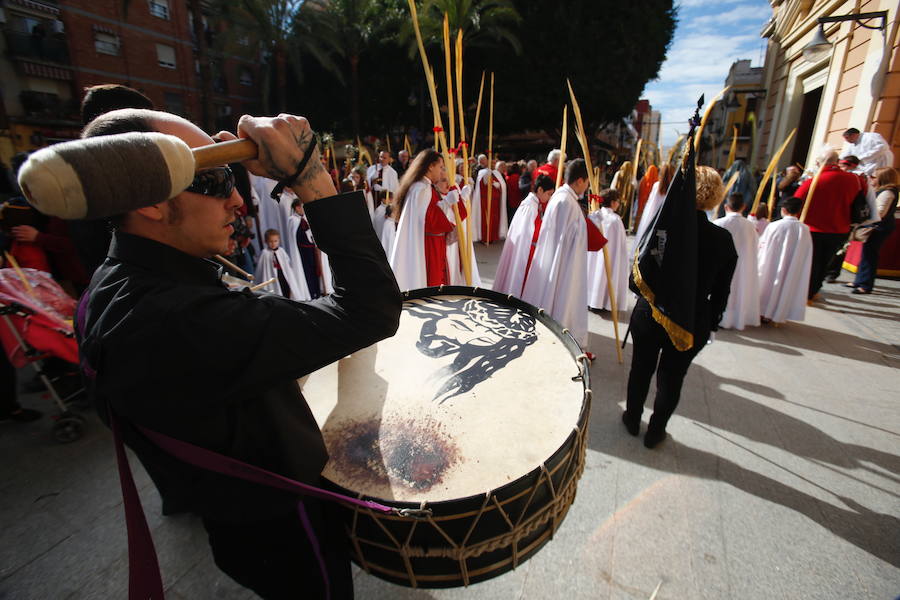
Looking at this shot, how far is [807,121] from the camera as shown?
11977 mm

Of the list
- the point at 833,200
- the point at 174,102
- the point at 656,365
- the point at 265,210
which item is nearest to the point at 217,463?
the point at 656,365

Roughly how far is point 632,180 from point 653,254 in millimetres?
8064

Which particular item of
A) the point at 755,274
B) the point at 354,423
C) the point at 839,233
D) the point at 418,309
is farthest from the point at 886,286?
the point at 354,423

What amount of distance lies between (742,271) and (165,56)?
2939 cm

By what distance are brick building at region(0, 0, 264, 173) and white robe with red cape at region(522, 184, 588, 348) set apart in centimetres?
1659

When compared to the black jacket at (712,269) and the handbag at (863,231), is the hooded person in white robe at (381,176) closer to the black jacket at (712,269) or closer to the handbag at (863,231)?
the black jacket at (712,269)

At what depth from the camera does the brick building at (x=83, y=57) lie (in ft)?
57.5

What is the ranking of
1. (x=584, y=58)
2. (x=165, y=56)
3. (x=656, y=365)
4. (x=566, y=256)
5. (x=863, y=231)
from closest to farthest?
1. (x=656, y=365)
2. (x=566, y=256)
3. (x=863, y=231)
4. (x=584, y=58)
5. (x=165, y=56)

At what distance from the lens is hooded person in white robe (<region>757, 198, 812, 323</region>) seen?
5.01 metres

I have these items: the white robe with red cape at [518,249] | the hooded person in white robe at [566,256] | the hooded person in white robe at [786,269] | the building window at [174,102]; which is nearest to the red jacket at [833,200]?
the hooded person in white robe at [786,269]

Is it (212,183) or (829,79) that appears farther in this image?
(829,79)

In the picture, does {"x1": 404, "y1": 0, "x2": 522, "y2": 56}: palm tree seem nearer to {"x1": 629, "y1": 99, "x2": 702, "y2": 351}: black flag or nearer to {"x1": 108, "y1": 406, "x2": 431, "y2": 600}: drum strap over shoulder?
{"x1": 629, "y1": 99, "x2": 702, "y2": 351}: black flag

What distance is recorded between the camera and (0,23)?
1712 centimetres

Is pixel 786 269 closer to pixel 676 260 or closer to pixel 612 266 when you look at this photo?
pixel 612 266
